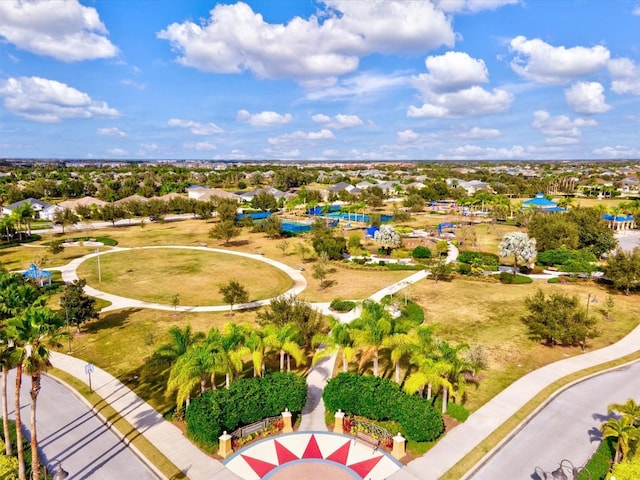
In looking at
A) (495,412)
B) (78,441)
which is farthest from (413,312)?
(78,441)

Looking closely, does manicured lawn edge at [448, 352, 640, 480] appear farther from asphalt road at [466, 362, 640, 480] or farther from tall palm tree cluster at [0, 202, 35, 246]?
tall palm tree cluster at [0, 202, 35, 246]

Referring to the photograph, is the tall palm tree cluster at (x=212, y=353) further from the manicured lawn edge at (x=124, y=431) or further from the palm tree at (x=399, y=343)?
the palm tree at (x=399, y=343)

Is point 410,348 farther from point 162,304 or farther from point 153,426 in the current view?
point 162,304

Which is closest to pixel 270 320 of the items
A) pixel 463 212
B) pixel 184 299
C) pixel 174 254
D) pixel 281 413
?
pixel 281 413

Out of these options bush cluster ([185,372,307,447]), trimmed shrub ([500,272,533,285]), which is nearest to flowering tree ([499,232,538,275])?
trimmed shrub ([500,272,533,285])

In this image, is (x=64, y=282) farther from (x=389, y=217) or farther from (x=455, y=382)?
(x=389, y=217)

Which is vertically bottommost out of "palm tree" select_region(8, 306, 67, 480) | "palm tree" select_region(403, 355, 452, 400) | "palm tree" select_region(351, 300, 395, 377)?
"palm tree" select_region(403, 355, 452, 400)
